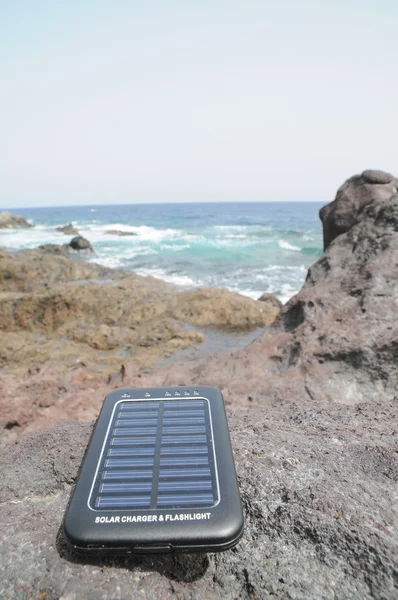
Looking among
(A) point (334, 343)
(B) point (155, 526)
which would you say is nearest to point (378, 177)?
(A) point (334, 343)

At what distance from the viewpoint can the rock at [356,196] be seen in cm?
437

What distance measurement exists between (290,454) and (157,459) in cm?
51

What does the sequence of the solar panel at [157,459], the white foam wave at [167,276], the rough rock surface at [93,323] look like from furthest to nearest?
the white foam wave at [167,276] → the rough rock surface at [93,323] → the solar panel at [157,459]

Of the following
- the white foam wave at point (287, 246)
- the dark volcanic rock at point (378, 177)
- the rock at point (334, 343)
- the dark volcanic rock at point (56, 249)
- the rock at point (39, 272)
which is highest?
the dark volcanic rock at point (378, 177)

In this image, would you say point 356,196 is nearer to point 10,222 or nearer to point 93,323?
point 93,323

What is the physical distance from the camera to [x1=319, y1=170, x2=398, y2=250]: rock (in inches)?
172

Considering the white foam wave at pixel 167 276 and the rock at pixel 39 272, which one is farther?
the white foam wave at pixel 167 276

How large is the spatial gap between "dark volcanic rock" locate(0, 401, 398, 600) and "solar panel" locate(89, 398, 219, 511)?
0.51 ft

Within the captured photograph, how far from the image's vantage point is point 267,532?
1214 millimetres

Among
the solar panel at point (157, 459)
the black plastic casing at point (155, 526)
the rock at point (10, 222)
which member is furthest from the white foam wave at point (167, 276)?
the rock at point (10, 222)

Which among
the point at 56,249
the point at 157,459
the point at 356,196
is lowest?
the point at 56,249

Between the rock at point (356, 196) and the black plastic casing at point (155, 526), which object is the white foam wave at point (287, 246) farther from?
the black plastic casing at point (155, 526)

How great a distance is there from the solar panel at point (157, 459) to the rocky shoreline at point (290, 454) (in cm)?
16

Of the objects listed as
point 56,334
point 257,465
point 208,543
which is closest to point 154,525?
point 208,543
